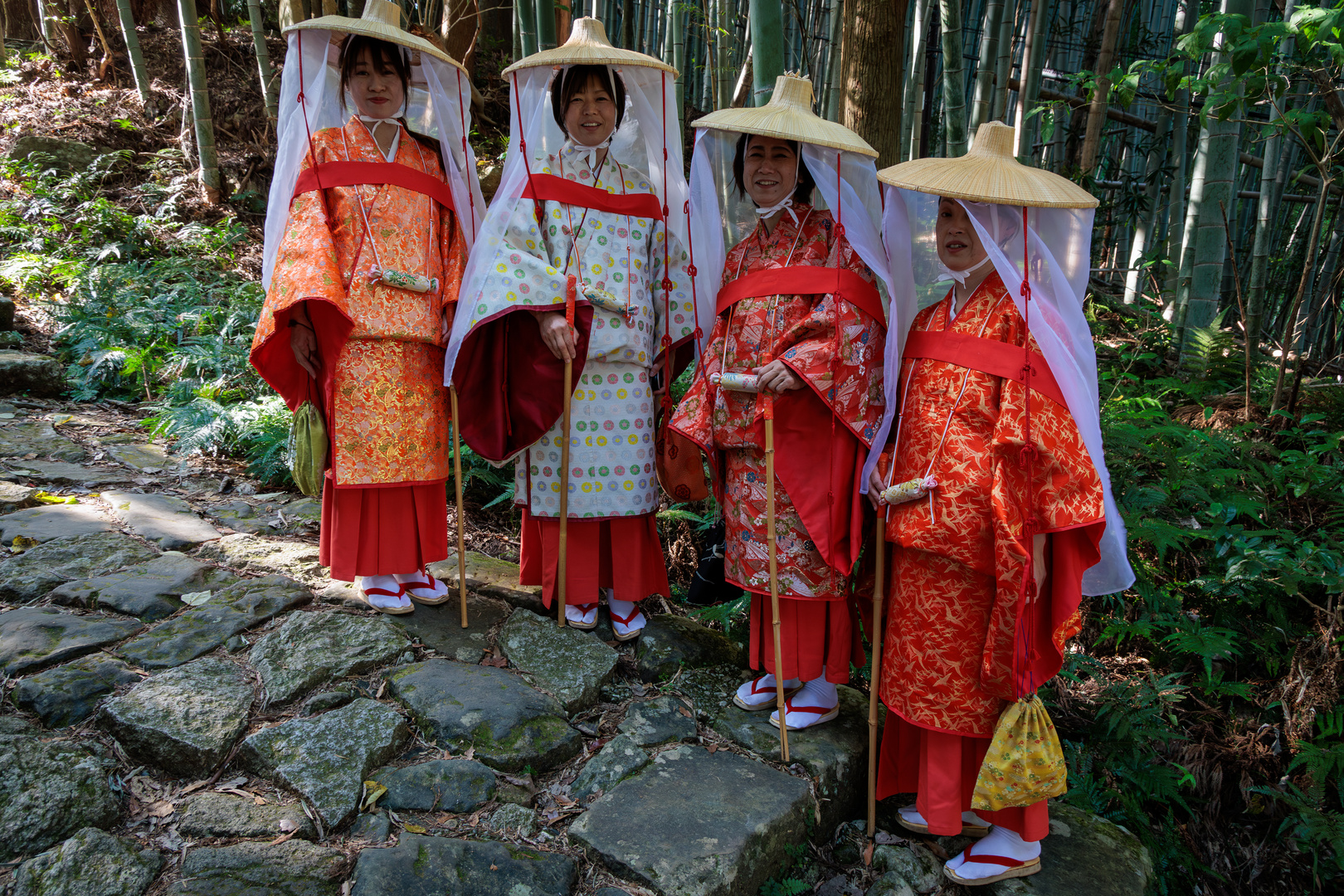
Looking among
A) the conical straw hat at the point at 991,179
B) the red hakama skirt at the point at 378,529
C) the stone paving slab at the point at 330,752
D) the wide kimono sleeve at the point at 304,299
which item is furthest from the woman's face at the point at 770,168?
the stone paving slab at the point at 330,752

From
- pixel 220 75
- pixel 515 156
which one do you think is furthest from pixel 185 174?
pixel 515 156

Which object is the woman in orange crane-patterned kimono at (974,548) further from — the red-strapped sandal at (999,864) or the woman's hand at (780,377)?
the woman's hand at (780,377)

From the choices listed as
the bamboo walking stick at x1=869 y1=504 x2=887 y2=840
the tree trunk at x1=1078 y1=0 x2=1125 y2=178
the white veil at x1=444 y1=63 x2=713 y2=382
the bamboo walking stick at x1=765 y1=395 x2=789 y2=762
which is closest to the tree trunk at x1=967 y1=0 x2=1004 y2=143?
the tree trunk at x1=1078 y1=0 x2=1125 y2=178

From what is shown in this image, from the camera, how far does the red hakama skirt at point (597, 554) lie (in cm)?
296

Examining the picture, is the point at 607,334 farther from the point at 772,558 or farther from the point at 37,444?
the point at 37,444

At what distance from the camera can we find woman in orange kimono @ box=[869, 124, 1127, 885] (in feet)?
6.79

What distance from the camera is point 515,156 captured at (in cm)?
285

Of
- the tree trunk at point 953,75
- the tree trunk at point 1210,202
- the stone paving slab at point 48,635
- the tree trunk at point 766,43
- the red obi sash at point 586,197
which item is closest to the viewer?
the stone paving slab at point 48,635

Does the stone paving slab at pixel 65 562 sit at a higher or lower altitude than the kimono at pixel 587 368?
lower

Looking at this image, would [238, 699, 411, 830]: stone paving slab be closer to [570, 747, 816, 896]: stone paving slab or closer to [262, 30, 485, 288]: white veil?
[570, 747, 816, 896]: stone paving slab

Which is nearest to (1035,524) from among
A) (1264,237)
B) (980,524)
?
(980,524)

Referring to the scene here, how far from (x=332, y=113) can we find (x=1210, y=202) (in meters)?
4.16

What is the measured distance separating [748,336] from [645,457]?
0.60 m

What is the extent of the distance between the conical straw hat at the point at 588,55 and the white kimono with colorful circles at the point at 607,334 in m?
0.30
